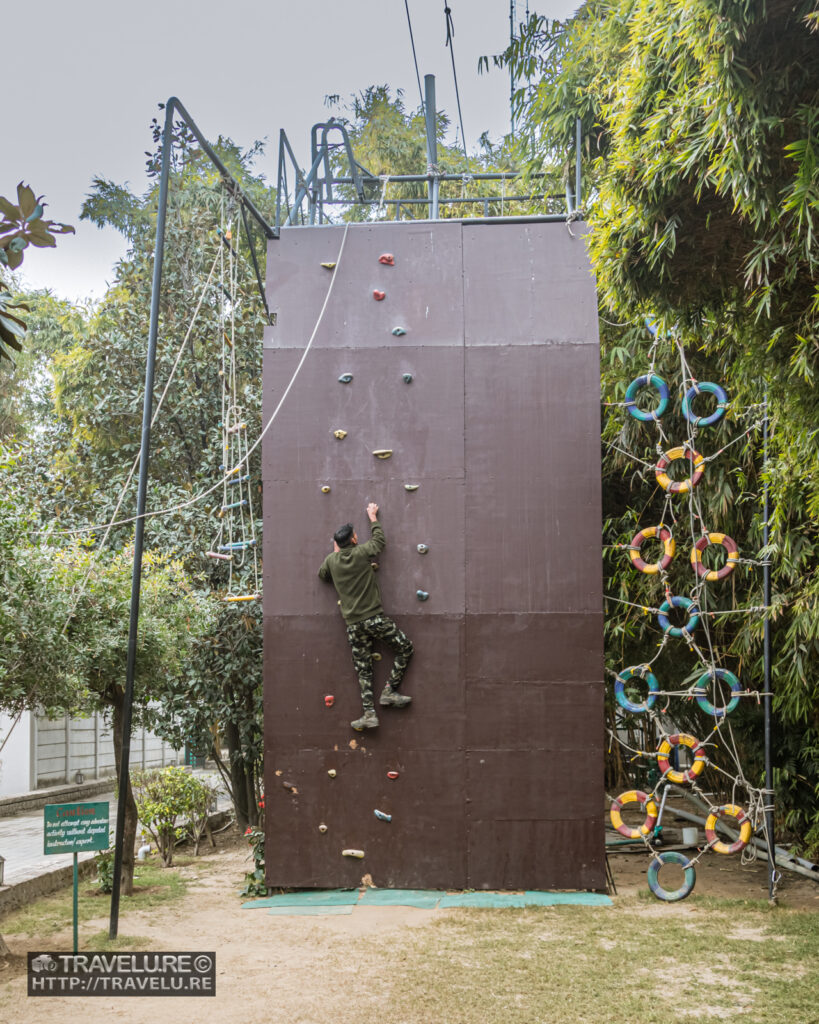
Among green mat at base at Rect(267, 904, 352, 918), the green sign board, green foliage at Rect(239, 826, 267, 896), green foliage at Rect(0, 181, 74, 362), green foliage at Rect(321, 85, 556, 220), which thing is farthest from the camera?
green foliage at Rect(321, 85, 556, 220)

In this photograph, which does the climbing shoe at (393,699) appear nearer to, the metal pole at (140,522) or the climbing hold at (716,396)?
the metal pole at (140,522)

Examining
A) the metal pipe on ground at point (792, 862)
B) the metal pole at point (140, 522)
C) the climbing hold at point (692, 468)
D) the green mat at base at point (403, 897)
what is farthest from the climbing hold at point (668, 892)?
the metal pole at point (140, 522)

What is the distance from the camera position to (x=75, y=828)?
19.6 ft

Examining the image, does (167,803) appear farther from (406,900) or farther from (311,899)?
(406,900)

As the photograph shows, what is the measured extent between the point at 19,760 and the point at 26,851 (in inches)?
150

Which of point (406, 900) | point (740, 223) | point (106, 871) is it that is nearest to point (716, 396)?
point (740, 223)

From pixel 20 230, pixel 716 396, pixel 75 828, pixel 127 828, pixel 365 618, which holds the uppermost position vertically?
pixel 716 396

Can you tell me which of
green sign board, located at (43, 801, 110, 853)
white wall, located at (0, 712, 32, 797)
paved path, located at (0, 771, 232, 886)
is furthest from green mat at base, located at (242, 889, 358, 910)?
white wall, located at (0, 712, 32, 797)

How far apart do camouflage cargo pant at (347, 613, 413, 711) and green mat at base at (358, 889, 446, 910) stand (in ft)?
4.20

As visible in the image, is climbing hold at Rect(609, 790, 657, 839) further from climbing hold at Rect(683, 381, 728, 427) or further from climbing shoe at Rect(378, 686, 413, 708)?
climbing hold at Rect(683, 381, 728, 427)

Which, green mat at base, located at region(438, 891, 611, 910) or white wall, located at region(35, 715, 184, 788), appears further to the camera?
white wall, located at region(35, 715, 184, 788)

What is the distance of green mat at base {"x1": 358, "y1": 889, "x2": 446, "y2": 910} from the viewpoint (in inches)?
279

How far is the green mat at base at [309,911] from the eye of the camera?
6965mm

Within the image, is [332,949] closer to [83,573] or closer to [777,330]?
[83,573]
